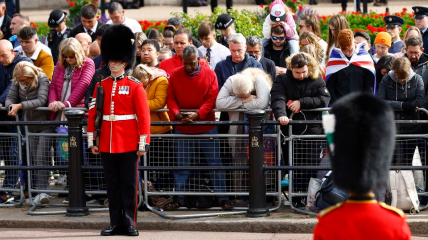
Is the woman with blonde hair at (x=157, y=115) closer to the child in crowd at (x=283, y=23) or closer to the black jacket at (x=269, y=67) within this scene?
the black jacket at (x=269, y=67)

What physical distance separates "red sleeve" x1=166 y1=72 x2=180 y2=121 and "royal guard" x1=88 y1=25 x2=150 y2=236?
767 millimetres

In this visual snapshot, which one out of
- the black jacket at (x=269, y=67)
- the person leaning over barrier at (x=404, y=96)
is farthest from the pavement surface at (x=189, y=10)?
the person leaning over barrier at (x=404, y=96)

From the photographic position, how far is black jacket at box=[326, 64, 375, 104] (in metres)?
9.38

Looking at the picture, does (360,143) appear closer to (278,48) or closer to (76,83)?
(76,83)

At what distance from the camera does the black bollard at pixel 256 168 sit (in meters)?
8.44

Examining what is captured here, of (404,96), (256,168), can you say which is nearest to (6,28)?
(256,168)

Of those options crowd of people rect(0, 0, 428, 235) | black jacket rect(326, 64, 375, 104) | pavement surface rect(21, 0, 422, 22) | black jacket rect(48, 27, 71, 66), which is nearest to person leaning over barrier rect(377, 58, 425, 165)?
crowd of people rect(0, 0, 428, 235)

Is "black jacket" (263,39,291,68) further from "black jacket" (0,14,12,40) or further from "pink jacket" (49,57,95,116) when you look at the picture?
"black jacket" (0,14,12,40)

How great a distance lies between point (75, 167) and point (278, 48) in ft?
10.8

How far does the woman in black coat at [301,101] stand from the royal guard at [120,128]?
1440mm

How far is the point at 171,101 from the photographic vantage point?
29.3 ft

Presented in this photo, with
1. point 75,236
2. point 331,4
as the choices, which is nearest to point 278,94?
point 75,236

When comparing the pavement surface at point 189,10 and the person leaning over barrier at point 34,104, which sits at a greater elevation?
the pavement surface at point 189,10

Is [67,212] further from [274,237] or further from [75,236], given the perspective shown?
[274,237]
